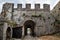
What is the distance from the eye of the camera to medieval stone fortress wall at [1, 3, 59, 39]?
73.3 ft

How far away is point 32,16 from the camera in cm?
2297

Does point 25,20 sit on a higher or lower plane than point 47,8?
lower

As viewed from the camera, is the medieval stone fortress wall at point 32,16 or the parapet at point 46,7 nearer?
the medieval stone fortress wall at point 32,16

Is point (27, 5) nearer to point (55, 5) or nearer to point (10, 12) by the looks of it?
point (10, 12)

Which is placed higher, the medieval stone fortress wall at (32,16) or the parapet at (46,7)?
the parapet at (46,7)

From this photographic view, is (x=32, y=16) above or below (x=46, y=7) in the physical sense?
below

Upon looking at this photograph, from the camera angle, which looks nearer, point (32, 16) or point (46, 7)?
point (32, 16)

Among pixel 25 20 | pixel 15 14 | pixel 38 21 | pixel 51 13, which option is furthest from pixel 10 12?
pixel 51 13

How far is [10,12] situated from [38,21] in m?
4.28

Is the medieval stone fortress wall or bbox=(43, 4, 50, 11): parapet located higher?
bbox=(43, 4, 50, 11): parapet

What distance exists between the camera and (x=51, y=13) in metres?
23.6

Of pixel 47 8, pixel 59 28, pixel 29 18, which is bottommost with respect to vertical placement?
pixel 59 28

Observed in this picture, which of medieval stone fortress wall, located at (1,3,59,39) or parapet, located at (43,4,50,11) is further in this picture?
parapet, located at (43,4,50,11)

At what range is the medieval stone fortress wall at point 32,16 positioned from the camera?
880 inches
